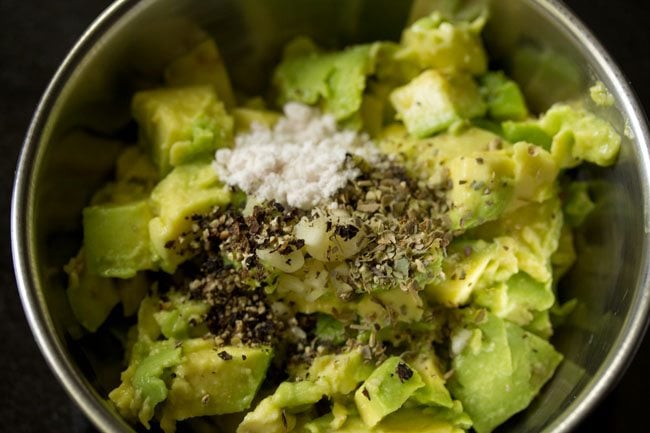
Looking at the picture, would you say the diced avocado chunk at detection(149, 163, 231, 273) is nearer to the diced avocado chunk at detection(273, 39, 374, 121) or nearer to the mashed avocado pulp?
the mashed avocado pulp

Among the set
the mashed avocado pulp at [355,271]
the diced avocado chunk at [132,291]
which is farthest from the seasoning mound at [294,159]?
the diced avocado chunk at [132,291]

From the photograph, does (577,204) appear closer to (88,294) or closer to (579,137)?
(579,137)

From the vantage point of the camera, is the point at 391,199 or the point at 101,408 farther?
the point at 391,199

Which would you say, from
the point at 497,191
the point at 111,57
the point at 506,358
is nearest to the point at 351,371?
the point at 506,358

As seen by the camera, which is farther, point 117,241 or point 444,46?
point 444,46

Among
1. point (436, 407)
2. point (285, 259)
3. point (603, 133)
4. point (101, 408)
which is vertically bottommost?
point (436, 407)

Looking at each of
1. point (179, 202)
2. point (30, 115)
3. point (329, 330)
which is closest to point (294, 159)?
point (179, 202)

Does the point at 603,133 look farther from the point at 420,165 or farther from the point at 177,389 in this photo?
the point at 177,389
